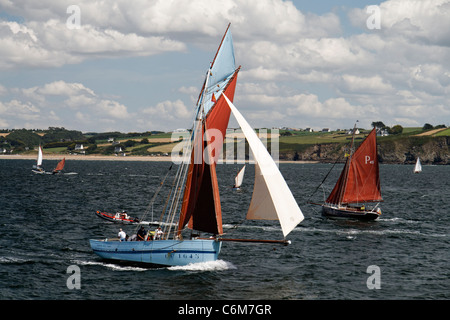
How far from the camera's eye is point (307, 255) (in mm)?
45750

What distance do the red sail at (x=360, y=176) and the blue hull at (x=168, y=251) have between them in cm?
3504

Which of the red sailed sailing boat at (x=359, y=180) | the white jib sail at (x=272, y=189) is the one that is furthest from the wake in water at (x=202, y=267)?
the red sailed sailing boat at (x=359, y=180)

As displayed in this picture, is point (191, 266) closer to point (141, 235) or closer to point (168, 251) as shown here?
point (168, 251)

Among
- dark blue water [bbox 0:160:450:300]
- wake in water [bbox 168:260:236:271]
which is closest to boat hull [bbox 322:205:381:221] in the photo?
dark blue water [bbox 0:160:450:300]

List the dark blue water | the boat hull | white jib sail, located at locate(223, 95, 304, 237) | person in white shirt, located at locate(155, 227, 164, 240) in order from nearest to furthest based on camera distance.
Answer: white jib sail, located at locate(223, 95, 304, 237) < the dark blue water < person in white shirt, located at locate(155, 227, 164, 240) < the boat hull

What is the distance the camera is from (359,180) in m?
69.6

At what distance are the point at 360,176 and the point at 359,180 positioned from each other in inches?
22.8

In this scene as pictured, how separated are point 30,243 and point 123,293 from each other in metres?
19.0

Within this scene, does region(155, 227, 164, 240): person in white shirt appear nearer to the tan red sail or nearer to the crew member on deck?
the tan red sail

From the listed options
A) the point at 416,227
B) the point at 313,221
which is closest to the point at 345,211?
the point at 313,221

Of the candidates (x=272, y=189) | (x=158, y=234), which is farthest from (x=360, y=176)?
(x=272, y=189)

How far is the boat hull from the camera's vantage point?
66.3m

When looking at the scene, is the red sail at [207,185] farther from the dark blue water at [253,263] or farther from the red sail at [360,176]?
the red sail at [360,176]

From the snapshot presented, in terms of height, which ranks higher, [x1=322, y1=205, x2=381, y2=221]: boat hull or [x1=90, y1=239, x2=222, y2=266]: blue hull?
[x1=322, y1=205, x2=381, y2=221]: boat hull
